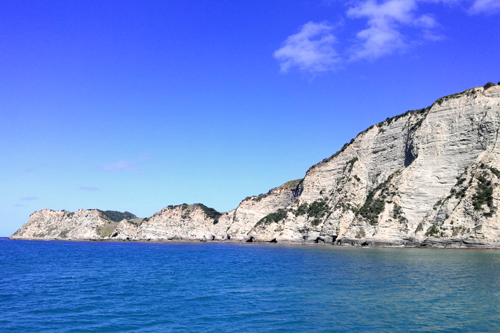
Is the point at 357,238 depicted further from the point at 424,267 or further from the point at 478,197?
the point at 424,267

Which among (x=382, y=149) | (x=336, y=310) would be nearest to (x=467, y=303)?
(x=336, y=310)

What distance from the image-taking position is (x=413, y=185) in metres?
74.1

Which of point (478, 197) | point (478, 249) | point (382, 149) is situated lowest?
point (478, 249)

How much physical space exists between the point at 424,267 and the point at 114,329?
30.1 meters

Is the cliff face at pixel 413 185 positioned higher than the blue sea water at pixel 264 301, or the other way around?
the cliff face at pixel 413 185

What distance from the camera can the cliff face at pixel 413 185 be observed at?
62062mm

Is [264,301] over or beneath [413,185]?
beneath

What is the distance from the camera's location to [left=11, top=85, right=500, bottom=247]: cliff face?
62.1m

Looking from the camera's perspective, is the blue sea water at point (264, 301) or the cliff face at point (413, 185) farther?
the cliff face at point (413, 185)

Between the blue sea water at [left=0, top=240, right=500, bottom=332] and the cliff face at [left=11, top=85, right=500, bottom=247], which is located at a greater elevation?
the cliff face at [left=11, top=85, right=500, bottom=247]

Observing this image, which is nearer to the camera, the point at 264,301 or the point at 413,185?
the point at 264,301

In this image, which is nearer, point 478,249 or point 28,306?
point 28,306

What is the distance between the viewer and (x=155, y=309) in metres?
21.7

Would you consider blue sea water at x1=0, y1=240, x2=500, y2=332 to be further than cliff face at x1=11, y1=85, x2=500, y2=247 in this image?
No
